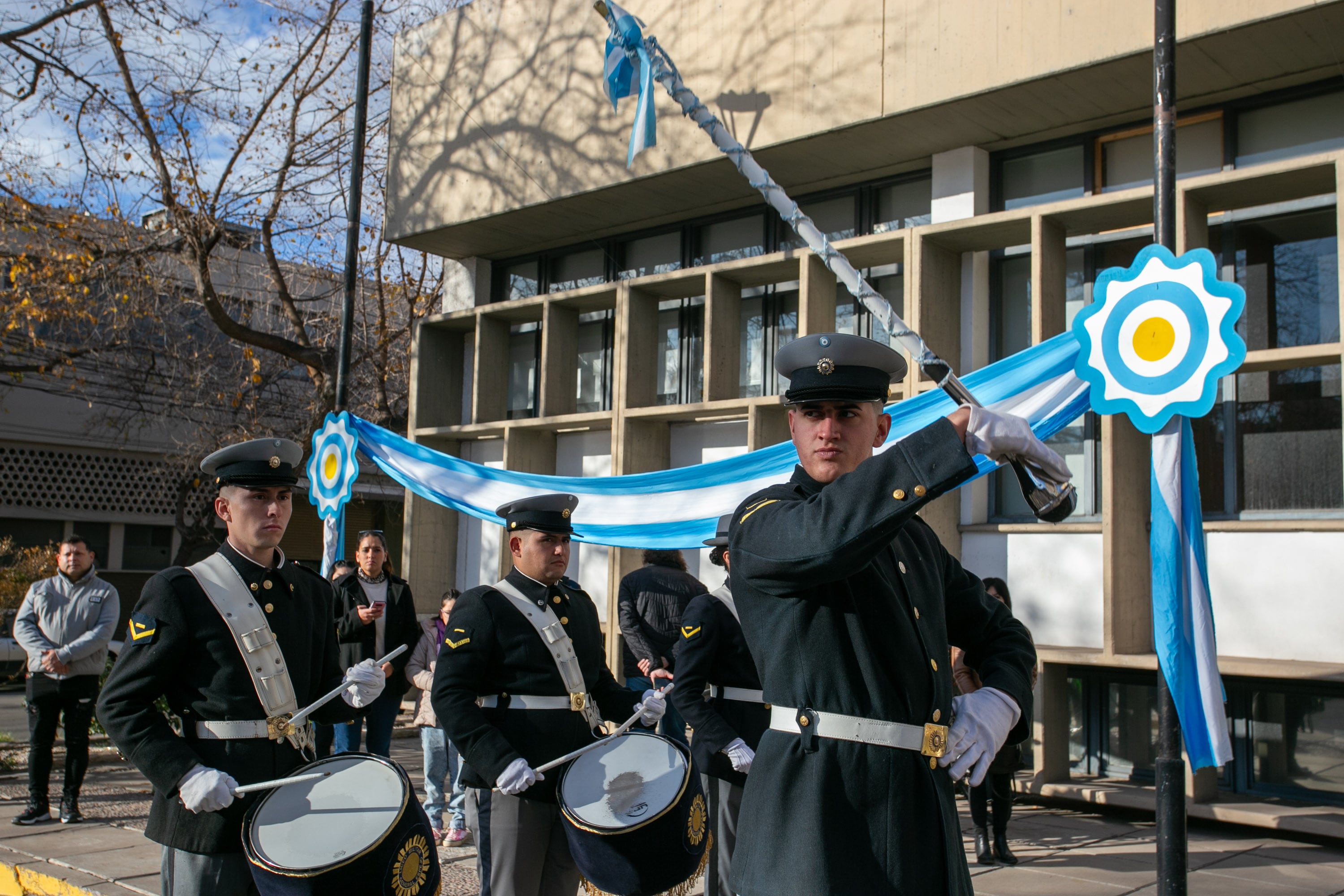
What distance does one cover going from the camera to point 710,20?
412 inches

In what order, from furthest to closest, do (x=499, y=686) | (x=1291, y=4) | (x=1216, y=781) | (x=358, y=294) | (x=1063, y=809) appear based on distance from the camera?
1. (x=358, y=294)
2. (x=1063, y=809)
3. (x=1216, y=781)
4. (x=1291, y=4)
5. (x=499, y=686)

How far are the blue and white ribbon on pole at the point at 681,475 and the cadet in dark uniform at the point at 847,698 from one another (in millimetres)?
2778

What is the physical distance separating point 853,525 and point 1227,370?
3.52 m

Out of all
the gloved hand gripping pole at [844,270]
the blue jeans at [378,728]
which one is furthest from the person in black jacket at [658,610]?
the gloved hand gripping pole at [844,270]

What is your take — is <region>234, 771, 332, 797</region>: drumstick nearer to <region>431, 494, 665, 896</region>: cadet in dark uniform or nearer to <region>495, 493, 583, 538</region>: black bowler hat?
<region>431, 494, 665, 896</region>: cadet in dark uniform

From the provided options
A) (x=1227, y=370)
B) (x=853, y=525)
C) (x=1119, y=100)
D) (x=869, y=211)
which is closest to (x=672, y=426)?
(x=869, y=211)

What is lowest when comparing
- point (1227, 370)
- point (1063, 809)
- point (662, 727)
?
point (1063, 809)

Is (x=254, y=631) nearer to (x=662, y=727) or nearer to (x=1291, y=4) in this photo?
(x=662, y=727)

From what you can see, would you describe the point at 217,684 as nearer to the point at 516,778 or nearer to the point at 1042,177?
the point at 516,778

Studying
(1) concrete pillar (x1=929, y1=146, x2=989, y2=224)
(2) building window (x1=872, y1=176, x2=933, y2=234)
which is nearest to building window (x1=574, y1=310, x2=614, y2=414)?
(2) building window (x1=872, y1=176, x2=933, y2=234)

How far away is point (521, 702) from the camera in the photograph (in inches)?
181

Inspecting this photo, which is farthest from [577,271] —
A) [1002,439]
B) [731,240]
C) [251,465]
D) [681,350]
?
[1002,439]

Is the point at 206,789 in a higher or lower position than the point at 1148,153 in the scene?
lower

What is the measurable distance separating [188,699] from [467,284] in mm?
10507
